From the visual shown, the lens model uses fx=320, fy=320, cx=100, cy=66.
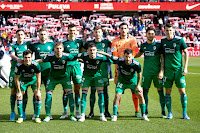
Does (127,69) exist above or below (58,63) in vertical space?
below

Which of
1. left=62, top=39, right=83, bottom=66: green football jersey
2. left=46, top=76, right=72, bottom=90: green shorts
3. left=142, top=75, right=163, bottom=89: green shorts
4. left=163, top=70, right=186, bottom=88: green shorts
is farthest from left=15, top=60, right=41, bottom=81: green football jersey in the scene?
left=163, top=70, right=186, bottom=88: green shorts

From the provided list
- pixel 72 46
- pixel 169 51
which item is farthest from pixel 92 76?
pixel 169 51

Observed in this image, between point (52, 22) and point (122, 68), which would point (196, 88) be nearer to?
point (122, 68)

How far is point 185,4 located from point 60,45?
32.3m

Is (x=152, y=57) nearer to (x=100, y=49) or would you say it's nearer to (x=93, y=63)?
(x=100, y=49)

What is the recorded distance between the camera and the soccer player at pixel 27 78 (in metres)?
6.38

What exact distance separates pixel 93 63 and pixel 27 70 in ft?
4.46

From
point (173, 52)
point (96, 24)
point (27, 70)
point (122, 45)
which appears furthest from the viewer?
point (96, 24)

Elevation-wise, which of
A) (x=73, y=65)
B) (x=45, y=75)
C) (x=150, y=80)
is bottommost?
(x=150, y=80)

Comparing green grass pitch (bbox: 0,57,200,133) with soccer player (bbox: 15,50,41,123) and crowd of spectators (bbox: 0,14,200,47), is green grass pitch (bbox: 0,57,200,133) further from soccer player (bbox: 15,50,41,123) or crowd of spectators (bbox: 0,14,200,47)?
crowd of spectators (bbox: 0,14,200,47)

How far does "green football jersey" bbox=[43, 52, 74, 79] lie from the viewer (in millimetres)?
6590

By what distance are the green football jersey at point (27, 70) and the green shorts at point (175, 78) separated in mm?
2665

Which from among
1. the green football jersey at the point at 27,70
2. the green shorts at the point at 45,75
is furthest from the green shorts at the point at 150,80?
the green football jersey at the point at 27,70

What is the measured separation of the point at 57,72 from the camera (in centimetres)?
668
